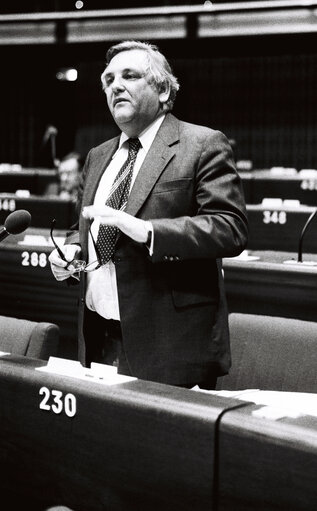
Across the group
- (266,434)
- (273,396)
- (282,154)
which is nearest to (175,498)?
(266,434)

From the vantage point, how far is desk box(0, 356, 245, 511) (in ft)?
4.18

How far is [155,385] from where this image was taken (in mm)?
1468

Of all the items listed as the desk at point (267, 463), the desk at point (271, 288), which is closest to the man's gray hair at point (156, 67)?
the desk at point (267, 463)

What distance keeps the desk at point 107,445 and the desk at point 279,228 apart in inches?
202

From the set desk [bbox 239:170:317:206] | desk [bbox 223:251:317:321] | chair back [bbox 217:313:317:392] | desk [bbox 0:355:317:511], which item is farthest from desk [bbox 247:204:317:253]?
desk [bbox 0:355:317:511]

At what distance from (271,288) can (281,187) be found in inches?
192

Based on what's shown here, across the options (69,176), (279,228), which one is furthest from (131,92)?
(69,176)

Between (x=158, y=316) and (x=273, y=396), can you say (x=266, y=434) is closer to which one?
(x=273, y=396)

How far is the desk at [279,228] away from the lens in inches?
257

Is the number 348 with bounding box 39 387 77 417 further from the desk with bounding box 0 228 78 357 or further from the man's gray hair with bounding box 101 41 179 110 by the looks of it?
the desk with bounding box 0 228 78 357

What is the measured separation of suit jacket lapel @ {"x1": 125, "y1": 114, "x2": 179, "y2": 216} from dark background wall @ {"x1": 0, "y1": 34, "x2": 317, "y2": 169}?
8.53 metres

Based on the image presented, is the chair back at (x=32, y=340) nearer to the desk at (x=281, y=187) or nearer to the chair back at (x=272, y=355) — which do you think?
the chair back at (x=272, y=355)

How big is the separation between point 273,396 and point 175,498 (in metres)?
0.35

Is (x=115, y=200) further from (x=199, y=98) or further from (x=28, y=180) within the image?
(x=199, y=98)
